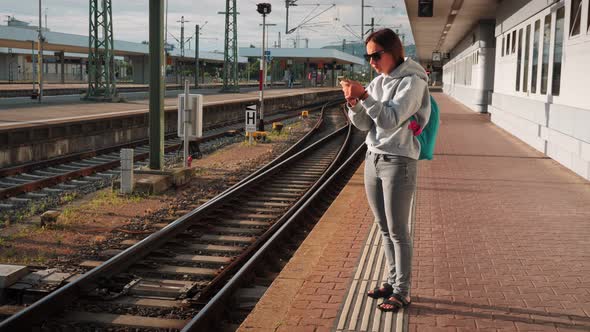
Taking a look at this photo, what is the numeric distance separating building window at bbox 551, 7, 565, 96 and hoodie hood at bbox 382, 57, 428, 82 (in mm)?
11440

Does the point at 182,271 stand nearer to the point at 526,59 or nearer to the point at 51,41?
the point at 526,59

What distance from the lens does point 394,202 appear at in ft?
14.6

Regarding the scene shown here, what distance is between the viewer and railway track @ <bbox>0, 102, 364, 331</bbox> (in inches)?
205

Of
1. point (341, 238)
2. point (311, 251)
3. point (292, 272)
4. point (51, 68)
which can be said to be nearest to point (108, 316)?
point (292, 272)

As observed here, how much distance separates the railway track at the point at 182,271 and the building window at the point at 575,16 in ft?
19.4

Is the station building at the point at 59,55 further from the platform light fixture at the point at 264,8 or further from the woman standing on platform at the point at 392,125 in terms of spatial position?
the woman standing on platform at the point at 392,125

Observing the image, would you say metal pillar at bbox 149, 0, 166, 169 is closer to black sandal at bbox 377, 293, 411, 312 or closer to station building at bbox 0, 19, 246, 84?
black sandal at bbox 377, 293, 411, 312

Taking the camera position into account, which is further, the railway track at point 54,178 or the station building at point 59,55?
the station building at point 59,55

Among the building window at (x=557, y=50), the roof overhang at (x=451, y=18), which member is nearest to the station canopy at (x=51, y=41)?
the roof overhang at (x=451, y=18)

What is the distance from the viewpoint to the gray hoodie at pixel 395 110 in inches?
163

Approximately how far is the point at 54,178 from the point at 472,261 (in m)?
7.95

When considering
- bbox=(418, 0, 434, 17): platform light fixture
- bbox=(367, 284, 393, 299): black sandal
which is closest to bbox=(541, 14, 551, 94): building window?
bbox=(418, 0, 434, 17): platform light fixture

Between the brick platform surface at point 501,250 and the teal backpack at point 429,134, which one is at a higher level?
the teal backpack at point 429,134

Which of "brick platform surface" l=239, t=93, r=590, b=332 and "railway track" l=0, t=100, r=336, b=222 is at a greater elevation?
"brick platform surface" l=239, t=93, r=590, b=332
